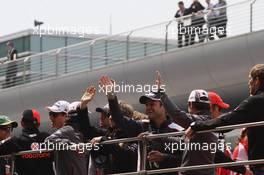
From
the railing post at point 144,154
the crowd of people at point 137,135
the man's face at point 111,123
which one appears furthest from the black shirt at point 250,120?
the man's face at point 111,123

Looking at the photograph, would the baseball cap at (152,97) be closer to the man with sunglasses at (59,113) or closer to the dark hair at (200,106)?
the dark hair at (200,106)

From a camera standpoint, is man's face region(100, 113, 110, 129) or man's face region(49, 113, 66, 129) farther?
man's face region(49, 113, 66, 129)

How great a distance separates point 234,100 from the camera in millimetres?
29141

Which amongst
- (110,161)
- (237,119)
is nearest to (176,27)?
(110,161)

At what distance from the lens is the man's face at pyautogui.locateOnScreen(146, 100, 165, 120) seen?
12930mm

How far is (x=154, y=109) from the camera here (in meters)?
13.0

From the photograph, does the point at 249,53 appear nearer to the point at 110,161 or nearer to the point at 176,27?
the point at 176,27

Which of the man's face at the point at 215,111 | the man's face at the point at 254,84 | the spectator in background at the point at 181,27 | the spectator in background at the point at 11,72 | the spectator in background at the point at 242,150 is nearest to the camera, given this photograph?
the man's face at the point at 254,84

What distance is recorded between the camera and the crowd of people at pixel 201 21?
2884 cm

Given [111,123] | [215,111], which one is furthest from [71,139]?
[215,111]

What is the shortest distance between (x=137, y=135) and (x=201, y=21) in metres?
16.0

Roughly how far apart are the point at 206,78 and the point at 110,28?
11.4 metres

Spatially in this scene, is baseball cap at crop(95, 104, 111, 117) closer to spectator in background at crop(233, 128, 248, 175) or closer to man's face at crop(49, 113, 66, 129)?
man's face at crop(49, 113, 66, 129)

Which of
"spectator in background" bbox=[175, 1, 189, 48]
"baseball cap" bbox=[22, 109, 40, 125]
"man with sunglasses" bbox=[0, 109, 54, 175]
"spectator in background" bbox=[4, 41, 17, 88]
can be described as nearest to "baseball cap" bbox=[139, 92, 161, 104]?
"man with sunglasses" bbox=[0, 109, 54, 175]
